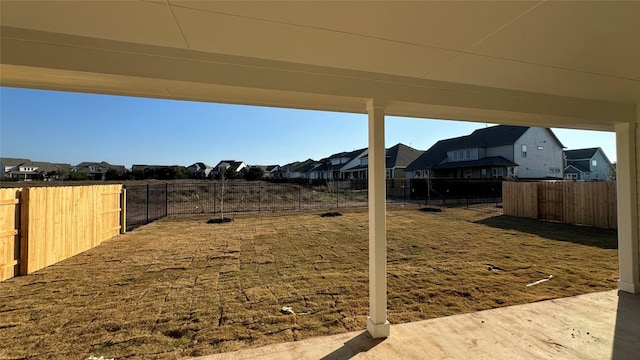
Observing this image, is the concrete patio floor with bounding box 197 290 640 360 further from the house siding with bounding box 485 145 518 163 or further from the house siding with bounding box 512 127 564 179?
the house siding with bounding box 512 127 564 179

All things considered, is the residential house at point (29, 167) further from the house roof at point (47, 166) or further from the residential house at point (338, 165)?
the residential house at point (338, 165)

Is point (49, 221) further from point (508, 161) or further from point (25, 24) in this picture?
point (508, 161)

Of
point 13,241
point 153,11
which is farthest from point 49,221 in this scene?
point 153,11

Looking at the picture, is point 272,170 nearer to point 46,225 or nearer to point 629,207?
point 46,225

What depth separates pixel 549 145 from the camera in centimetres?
2334

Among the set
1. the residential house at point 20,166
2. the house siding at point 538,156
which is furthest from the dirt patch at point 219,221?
the residential house at point 20,166

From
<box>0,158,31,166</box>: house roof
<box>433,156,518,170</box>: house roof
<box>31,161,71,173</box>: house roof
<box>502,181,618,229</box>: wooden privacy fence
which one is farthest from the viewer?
<box>31,161,71,173</box>: house roof

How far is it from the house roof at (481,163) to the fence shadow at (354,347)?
77.1 feet

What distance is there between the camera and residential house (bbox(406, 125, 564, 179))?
22.2m

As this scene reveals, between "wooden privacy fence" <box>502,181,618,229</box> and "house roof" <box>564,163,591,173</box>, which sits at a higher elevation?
"house roof" <box>564,163,591,173</box>

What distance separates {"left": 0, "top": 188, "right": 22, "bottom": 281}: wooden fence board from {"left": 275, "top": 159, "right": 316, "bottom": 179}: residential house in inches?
1620

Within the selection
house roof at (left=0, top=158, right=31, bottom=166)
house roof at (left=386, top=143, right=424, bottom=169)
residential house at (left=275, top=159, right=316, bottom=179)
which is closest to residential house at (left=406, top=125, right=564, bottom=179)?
house roof at (left=386, top=143, right=424, bottom=169)

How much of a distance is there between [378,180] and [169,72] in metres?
2.03

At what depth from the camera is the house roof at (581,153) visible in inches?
1120
